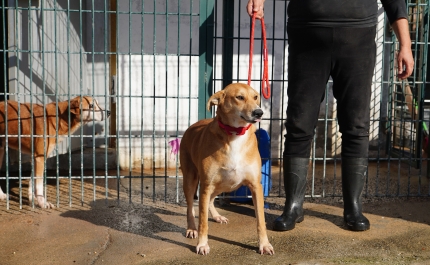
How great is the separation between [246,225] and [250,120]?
3.89 ft

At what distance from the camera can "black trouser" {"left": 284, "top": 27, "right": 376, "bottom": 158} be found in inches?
159

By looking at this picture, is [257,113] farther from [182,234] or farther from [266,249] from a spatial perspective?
[182,234]

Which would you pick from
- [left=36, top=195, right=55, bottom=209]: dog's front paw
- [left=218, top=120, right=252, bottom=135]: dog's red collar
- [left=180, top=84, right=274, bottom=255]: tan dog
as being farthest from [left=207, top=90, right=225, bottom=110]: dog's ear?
[left=36, top=195, right=55, bottom=209]: dog's front paw

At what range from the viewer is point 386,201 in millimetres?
5254

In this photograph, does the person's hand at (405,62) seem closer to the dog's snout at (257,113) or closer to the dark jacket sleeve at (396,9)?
the dark jacket sleeve at (396,9)

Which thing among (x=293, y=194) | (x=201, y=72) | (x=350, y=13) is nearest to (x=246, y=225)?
(x=293, y=194)

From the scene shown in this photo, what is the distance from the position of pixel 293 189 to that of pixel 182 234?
904 millimetres

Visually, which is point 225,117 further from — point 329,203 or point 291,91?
point 329,203

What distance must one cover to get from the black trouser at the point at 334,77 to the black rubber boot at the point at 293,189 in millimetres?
72

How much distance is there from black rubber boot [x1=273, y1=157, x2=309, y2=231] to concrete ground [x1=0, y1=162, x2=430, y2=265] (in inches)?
3.0

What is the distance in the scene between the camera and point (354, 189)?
4340mm

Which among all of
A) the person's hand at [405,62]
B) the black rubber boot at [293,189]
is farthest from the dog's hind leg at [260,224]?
the person's hand at [405,62]

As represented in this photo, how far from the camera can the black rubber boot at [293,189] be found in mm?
4301

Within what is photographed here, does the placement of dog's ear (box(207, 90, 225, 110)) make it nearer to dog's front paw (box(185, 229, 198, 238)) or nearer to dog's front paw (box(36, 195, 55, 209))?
dog's front paw (box(185, 229, 198, 238))
